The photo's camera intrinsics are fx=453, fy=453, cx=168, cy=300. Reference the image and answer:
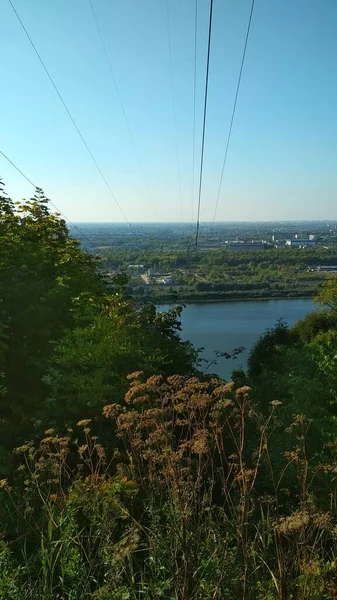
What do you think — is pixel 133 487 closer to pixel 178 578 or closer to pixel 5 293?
pixel 178 578

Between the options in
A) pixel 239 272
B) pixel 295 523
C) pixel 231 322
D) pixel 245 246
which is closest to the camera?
pixel 295 523

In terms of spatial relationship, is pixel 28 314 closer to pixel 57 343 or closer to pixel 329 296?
pixel 57 343

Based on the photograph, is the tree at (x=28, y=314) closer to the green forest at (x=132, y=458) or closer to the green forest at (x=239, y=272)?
the green forest at (x=132, y=458)

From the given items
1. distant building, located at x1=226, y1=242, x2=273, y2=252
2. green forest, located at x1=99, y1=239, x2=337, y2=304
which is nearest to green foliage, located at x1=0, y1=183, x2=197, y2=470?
green forest, located at x1=99, y1=239, x2=337, y2=304

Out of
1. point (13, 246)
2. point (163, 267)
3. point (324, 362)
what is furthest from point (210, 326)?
point (13, 246)

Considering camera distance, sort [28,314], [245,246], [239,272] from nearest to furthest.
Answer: [28,314], [239,272], [245,246]

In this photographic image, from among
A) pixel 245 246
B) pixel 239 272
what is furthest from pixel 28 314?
pixel 245 246
